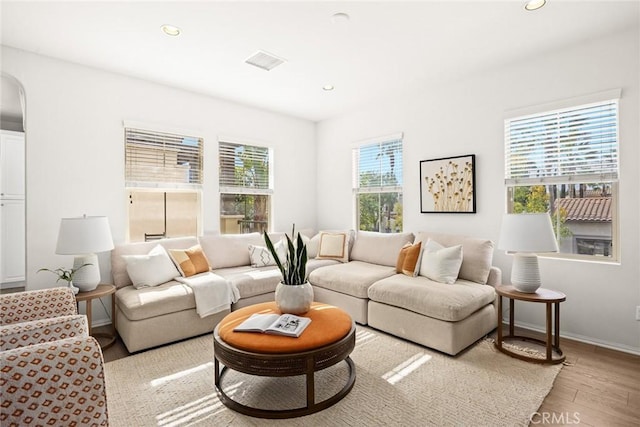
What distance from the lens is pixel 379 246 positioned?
4.20 meters

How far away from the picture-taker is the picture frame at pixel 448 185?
374 cm

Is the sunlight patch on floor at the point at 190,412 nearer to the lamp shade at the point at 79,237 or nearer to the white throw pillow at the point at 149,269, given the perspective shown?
the white throw pillow at the point at 149,269

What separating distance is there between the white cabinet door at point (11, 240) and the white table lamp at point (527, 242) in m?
6.30

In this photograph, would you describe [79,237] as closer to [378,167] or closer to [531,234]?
[378,167]

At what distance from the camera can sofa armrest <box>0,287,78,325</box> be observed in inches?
74.9

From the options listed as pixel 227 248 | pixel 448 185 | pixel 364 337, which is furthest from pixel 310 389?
pixel 448 185

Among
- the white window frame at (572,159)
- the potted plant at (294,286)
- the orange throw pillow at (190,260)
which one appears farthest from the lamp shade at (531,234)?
the orange throw pillow at (190,260)

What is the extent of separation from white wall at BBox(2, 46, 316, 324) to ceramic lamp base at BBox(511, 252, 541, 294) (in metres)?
3.58

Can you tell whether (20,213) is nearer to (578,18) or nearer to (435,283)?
(435,283)

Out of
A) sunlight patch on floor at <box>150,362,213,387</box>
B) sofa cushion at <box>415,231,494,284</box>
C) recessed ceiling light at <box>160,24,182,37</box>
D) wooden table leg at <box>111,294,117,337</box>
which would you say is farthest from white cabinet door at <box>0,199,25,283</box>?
sofa cushion at <box>415,231,494,284</box>

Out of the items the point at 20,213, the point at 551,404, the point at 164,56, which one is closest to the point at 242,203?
the point at 164,56

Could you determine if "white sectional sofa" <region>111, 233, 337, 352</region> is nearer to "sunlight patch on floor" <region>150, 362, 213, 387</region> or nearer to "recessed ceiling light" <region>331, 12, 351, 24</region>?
"sunlight patch on floor" <region>150, 362, 213, 387</region>

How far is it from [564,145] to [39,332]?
168 inches

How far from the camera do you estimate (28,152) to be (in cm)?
312
